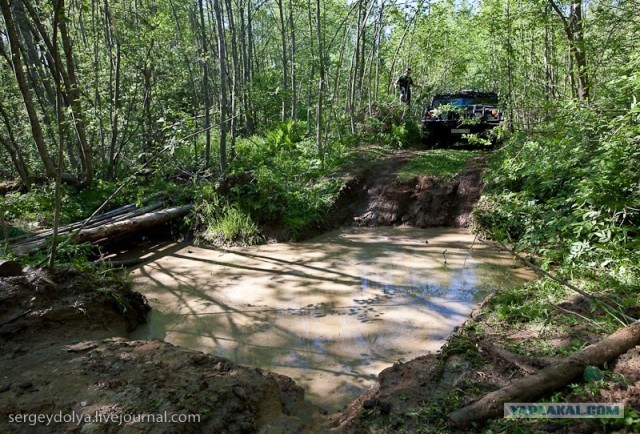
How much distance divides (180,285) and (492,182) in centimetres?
621

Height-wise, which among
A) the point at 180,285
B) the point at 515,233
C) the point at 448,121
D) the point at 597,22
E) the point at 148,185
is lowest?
the point at 180,285

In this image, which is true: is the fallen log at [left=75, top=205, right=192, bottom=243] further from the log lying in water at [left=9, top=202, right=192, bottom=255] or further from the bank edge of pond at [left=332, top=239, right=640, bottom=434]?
the bank edge of pond at [left=332, top=239, right=640, bottom=434]

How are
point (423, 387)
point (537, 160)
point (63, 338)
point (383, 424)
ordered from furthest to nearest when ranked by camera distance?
point (537, 160) → point (63, 338) → point (423, 387) → point (383, 424)

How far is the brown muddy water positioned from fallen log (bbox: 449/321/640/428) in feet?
4.30

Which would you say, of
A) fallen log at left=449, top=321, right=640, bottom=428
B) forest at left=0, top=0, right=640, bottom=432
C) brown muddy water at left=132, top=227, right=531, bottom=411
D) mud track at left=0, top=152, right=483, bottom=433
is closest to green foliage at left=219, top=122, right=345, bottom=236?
forest at left=0, top=0, right=640, bottom=432

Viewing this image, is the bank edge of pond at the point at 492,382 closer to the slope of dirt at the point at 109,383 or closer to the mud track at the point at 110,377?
the mud track at the point at 110,377

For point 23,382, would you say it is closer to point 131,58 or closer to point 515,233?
point 515,233

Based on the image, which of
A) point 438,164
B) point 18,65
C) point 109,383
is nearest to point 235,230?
point 18,65

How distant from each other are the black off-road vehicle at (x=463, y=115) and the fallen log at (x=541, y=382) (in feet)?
28.3

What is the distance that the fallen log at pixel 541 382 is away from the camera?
2416 mm

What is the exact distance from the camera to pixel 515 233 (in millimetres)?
7129

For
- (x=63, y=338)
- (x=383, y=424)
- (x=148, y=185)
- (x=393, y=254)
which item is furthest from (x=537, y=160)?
(x=148, y=185)

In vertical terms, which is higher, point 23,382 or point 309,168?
point 309,168

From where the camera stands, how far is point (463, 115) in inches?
423
